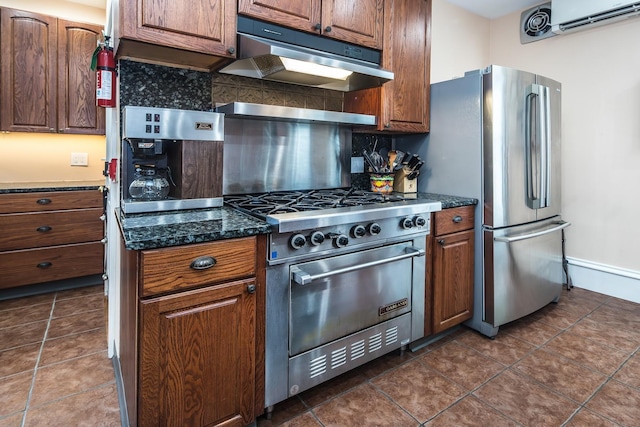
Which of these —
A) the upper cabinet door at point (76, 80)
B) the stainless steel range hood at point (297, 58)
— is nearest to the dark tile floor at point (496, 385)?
the stainless steel range hood at point (297, 58)

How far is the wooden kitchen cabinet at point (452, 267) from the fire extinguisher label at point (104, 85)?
183cm

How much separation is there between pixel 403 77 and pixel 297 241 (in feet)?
4.98

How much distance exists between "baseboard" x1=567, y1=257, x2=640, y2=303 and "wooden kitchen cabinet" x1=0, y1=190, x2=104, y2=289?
4223 mm

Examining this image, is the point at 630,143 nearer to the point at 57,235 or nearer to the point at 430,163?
the point at 430,163

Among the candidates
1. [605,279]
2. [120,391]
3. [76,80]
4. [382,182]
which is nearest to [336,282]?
[382,182]

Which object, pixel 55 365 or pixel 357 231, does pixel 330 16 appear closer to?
pixel 357 231

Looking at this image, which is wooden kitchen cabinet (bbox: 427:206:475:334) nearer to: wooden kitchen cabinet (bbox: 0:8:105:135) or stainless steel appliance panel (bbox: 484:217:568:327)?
stainless steel appliance panel (bbox: 484:217:568:327)

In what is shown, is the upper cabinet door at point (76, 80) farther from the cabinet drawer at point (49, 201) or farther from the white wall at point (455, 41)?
the white wall at point (455, 41)

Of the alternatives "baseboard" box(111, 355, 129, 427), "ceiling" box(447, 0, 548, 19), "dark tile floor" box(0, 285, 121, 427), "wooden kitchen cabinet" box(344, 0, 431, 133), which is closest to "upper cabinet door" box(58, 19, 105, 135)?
"dark tile floor" box(0, 285, 121, 427)

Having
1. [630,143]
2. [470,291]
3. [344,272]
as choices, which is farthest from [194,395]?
[630,143]

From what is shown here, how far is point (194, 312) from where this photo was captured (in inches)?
50.6

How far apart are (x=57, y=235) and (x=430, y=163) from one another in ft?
9.98

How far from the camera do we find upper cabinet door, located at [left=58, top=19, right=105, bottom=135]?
121 inches

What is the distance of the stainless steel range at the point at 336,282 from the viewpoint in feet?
4.99
